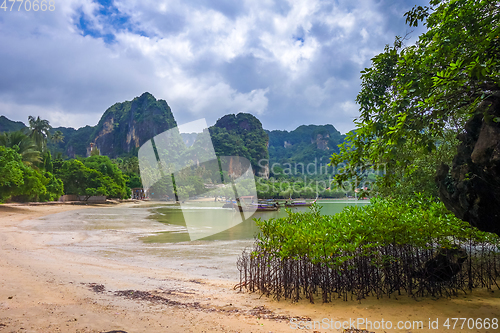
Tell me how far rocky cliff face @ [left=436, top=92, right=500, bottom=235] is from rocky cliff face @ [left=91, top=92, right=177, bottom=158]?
132051 mm

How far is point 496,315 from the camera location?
395 cm

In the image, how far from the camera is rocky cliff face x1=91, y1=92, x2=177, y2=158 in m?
138

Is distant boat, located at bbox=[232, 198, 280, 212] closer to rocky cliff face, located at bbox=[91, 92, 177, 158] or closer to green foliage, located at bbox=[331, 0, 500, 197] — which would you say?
green foliage, located at bbox=[331, 0, 500, 197]

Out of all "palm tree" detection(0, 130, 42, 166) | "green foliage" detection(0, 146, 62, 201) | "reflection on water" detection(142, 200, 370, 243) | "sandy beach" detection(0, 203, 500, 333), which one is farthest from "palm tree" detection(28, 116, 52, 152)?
"sandy beach" detection(0, 203, 500, 333)

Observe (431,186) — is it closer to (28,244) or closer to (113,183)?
(28,244)

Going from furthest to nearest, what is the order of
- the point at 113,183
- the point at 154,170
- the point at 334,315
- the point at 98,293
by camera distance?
the point at 154,170 < the point at 113,183 < the point at 98,293 < the point at 334,315

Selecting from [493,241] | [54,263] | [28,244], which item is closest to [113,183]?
[28,244]

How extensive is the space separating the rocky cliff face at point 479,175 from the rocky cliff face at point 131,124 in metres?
132

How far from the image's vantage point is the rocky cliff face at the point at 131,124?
454ft

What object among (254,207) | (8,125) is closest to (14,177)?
(254,207)

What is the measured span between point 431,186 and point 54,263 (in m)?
11.1

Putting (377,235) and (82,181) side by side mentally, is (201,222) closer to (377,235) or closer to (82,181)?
(377,235)

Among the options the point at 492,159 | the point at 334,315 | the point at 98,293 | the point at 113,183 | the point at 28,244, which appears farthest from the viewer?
the point at 113,183

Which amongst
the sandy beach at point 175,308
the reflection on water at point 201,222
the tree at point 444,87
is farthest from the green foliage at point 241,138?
the tree at point 444,87
